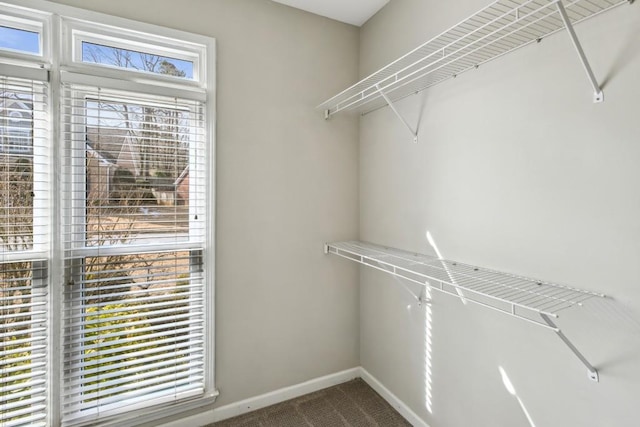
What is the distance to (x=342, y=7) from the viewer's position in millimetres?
2012

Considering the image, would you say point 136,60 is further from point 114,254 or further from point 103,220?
point 114,254

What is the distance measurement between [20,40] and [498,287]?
2304 mm

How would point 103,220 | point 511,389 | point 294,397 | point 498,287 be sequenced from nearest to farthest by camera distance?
point 498,287 < point 511,389 < point 103,220 < point 294,397

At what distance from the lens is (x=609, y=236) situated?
1.01 meters

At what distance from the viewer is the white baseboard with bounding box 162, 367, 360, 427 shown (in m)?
1.83

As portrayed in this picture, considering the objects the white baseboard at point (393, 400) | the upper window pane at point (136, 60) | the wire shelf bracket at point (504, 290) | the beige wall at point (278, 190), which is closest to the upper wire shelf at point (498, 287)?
the wire shelf bracket at point (504, 290)

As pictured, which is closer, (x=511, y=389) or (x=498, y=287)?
(x=498, y=287)

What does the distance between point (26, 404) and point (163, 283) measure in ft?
2.43

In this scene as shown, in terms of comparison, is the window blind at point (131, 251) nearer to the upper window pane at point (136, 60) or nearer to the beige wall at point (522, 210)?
the upper window pane at point (136, 60)

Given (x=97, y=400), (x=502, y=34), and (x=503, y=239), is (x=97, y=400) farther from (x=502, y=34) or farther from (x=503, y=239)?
(x=502, y=34)

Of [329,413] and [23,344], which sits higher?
[23,344]

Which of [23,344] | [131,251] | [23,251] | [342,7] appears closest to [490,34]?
[342,7]

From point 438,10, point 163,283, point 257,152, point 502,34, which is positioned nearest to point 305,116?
point 257,152

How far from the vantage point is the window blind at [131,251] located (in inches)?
62.4
